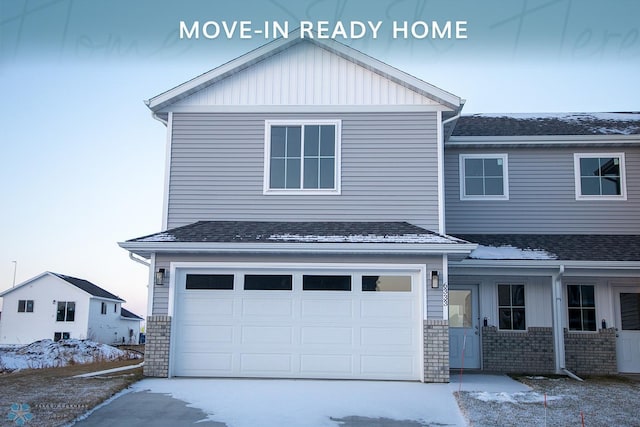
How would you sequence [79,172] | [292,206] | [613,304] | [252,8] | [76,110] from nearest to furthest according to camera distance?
[252,8]
[292,206]
[613,304]
[76,110]
[79,172]

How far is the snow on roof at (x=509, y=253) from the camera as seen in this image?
13.5m

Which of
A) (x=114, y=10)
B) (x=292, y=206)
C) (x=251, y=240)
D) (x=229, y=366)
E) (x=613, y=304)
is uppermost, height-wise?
(x=114, y=10)

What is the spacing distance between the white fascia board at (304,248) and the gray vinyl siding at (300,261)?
0.33 m

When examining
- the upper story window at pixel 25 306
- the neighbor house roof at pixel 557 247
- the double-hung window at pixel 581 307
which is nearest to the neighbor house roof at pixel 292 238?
the neighbor house roof at pixel 557 247

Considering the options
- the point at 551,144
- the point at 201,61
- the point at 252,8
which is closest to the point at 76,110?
the point at 201,61

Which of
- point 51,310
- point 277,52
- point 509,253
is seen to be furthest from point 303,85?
point 51,310

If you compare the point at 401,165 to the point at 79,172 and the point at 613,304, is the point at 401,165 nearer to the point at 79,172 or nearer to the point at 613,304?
the point at 613,304

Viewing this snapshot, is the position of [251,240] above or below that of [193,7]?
below

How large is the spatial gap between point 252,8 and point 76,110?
7448 millimetres

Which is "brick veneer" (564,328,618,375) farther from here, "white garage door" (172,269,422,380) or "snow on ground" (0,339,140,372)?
"snow on ground" (0,339,140,372)

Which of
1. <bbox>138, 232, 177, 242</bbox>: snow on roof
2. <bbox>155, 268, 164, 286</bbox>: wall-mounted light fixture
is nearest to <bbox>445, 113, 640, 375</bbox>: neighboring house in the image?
<bbox>138, 232, 177, 242</bbox>: snow on roof

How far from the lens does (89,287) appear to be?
142ft

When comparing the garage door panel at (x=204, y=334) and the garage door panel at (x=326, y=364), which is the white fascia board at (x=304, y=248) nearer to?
the garage door panel at (x=204, y=334)

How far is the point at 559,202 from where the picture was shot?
15109 millimetres
